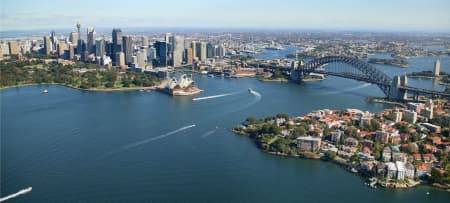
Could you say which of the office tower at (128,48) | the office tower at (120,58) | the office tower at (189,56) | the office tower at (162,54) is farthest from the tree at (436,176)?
the office tower at (189,56)

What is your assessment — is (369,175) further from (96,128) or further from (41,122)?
(41,122)

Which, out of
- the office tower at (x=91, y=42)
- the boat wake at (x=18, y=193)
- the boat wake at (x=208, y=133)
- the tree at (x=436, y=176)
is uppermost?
the office tower at (x=91, y=42)

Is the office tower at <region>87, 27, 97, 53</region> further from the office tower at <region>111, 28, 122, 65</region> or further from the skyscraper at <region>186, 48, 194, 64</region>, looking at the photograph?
the skyscraper at <region>186, 48, 194, 64</region>

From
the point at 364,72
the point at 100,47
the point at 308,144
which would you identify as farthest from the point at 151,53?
the point at 308,144

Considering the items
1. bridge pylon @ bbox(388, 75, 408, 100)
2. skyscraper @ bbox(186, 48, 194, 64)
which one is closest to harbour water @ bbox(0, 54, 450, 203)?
bridge pylon @ bbox(388, 75, 408, 100)

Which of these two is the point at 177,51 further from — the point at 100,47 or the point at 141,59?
the point at 100,47

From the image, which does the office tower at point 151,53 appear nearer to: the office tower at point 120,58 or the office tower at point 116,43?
the office tower at point 116,43
